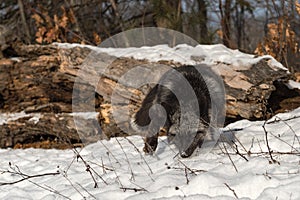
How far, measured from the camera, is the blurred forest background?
27.3 ft

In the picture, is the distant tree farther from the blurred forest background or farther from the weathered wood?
the weathered wood

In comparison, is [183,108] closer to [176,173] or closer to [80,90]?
[176,173]

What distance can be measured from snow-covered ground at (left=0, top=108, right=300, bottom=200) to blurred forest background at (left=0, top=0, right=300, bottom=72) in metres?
3.94

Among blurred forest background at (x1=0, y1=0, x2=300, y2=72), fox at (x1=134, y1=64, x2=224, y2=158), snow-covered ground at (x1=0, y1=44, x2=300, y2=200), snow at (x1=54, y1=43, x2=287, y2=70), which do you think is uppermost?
blurred forest background at (x1=0, y1=0, x2=300, y2=72)

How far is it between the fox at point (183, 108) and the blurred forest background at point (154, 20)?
3706 mm

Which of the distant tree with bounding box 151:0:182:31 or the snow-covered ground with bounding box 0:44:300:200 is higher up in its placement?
the distant tree with bounding box 151:0:182:31

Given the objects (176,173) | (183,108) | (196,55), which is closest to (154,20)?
(196,55)

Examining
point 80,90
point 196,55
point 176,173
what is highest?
point 196,55

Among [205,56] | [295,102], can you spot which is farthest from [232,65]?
[295,102]

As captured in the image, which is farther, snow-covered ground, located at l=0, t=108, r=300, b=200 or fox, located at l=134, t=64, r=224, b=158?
fox, located at l=134, t=64, r=224, b=158

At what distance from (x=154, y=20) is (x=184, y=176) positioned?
8.65 meters

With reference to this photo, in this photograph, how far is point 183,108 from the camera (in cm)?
409

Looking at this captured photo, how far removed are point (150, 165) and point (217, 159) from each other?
74 cm

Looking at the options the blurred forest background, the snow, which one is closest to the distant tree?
the blurred forest background
